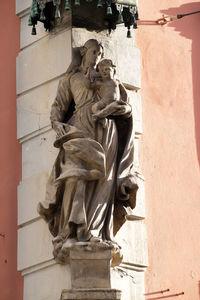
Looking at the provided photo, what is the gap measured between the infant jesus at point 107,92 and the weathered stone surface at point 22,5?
1360mm

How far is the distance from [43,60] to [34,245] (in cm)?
167

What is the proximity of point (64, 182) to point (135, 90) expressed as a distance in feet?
4.80

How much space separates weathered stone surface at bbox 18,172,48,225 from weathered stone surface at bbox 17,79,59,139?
46 cm

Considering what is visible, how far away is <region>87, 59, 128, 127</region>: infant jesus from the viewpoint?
11742 millimetres

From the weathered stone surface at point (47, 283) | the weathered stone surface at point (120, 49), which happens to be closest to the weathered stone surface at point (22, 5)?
the weathered stone surface at point (120, 49)

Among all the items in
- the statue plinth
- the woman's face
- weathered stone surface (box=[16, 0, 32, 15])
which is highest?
weathered stone surface (box=[16, 0, 32, 15])

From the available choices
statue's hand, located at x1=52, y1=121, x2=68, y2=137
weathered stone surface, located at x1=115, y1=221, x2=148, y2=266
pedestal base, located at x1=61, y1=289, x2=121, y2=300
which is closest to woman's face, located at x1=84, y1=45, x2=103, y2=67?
statue's hand, located at x1=52, y1=121, x2=68, y2=137

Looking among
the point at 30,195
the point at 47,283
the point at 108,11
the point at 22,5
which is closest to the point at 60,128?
the point at 30,195

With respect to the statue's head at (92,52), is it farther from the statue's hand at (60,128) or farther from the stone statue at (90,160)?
the statue's hand at (60,128)

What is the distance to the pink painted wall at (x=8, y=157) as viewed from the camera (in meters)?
12.4

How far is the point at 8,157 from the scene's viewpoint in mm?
12828

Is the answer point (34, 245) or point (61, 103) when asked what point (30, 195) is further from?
point (61, 103)

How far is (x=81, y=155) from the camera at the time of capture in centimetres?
1159

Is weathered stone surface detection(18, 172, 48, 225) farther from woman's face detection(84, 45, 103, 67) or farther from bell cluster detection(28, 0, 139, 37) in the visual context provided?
bell cluster detection(28, 0, 139, 37)
